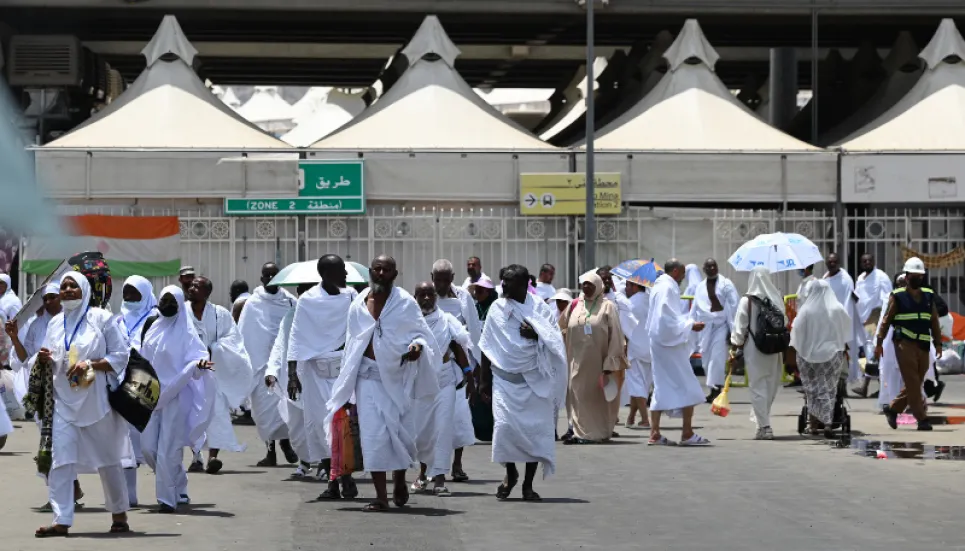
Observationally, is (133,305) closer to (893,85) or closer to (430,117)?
(430,117)

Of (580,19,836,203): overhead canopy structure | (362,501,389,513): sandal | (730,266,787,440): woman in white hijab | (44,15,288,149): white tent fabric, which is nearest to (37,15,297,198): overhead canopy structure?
(44,15,288,149): white tent fabric

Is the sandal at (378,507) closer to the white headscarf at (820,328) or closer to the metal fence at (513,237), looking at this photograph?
the white headscarf at (820,328)

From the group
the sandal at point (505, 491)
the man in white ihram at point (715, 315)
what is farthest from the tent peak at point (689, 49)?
the sandal at point (505, 491)

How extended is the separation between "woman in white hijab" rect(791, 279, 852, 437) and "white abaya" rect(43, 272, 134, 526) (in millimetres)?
8242

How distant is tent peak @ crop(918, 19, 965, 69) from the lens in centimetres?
3167

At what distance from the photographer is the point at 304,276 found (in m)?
14.1

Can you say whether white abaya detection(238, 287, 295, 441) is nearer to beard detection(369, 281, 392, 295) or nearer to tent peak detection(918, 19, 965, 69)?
beard detection(369, 281, 392, 295)

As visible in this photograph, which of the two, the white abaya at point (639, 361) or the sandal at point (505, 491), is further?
the white abaya at point (639, 361)

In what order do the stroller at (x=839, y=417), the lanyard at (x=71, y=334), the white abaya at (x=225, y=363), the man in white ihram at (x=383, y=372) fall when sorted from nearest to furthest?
the lanyard at (x=71, y=334) → the man in white ihram at (x=383, y=372) → the white abaya at (x=225, y=363) → the stroller at (x=839, y=417)

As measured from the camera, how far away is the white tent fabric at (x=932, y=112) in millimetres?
30234

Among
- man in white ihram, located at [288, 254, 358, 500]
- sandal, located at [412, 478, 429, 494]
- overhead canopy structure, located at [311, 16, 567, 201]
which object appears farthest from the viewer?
overhead canopy structure, located at [311, 16, 567, 201]

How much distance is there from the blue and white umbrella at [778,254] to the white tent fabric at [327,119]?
2773 centimetres

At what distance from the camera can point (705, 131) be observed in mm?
30422

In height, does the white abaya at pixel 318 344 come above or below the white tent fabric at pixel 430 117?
below
